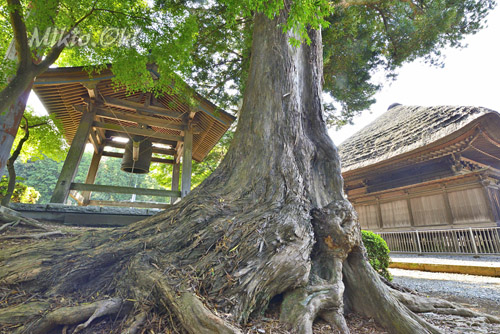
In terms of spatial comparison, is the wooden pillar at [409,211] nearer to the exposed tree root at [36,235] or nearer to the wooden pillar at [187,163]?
the wooden pillar at [187,163]

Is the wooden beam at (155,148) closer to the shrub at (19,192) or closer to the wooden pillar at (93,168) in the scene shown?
the wooden pillar at (93,168)

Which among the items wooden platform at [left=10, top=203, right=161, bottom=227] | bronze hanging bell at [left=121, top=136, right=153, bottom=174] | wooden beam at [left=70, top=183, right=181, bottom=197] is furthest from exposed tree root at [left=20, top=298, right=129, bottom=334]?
bronze hanging bell at [left=121, top=136, right=153, bottom=174]

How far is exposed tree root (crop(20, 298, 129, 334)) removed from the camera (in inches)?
57.6

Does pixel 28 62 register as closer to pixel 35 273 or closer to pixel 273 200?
pixel 35 273

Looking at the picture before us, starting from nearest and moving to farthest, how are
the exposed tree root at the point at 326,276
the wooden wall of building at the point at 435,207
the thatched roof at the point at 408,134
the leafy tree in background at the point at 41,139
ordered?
the exposed tree root at the point at 326,276, the leafy tree in background at the point at 41,139, the thatched roof at the point at 408,134, the wooden wall of building at the point at 435,207

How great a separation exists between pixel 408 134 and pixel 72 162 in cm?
1185

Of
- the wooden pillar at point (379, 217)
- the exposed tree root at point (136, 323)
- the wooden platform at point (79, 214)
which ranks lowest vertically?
the exposed tree root at point (136, 323)

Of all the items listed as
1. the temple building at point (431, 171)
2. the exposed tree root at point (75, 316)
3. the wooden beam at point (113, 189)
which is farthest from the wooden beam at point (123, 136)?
the temple building at point (431, 171)

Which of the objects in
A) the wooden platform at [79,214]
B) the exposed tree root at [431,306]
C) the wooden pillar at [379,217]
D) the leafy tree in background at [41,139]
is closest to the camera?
the exposed tree root at [431,306]

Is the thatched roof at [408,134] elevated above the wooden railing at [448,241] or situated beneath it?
A: elevated above

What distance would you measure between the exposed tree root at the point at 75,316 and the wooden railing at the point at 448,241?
10435 mm

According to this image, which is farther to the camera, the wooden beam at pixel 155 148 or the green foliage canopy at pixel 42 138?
the wooden beam at pixel 155 148

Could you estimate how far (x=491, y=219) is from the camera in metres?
8.34

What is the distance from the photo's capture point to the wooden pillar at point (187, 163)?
21.1 ft
